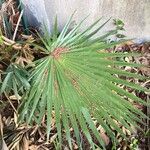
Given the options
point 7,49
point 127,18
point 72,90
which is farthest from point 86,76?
point 127,18

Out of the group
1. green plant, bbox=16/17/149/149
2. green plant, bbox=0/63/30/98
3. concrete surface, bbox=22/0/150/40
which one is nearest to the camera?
green plant, bbox=16/17/149/149

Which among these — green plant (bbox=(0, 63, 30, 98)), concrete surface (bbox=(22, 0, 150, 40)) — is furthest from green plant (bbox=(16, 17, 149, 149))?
concrete surface (bbox=(22, 0, 150, 40))

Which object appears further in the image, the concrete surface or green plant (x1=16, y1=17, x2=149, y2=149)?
the concrete surface

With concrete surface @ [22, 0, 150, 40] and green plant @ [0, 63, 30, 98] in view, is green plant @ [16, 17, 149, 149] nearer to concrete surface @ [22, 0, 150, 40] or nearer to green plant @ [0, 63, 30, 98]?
green plant @ [0, 63, 30, 98]

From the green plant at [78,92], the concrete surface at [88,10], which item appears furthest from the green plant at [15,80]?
the concrete surface at [88,10]

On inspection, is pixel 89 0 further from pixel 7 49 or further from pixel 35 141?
pixel 35 141

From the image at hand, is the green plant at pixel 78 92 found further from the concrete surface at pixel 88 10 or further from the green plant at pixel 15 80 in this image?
the concrete surface at pixel 88 10

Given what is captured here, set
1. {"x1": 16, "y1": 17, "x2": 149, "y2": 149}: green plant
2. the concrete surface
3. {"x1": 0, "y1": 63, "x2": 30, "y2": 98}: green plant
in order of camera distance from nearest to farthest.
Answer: {"x1": 16, "y1": 17, "x2": 149, "y2": 149}: green plant → {"x1": 0, "y1": 63, "x2": 30, "y2": 98}: green plant → the concrete surface

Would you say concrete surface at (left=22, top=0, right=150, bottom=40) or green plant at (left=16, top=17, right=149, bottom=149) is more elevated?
concrete surface at (left=22, top=0, right=150, bottom=40)

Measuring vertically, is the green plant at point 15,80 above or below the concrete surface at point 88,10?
below
